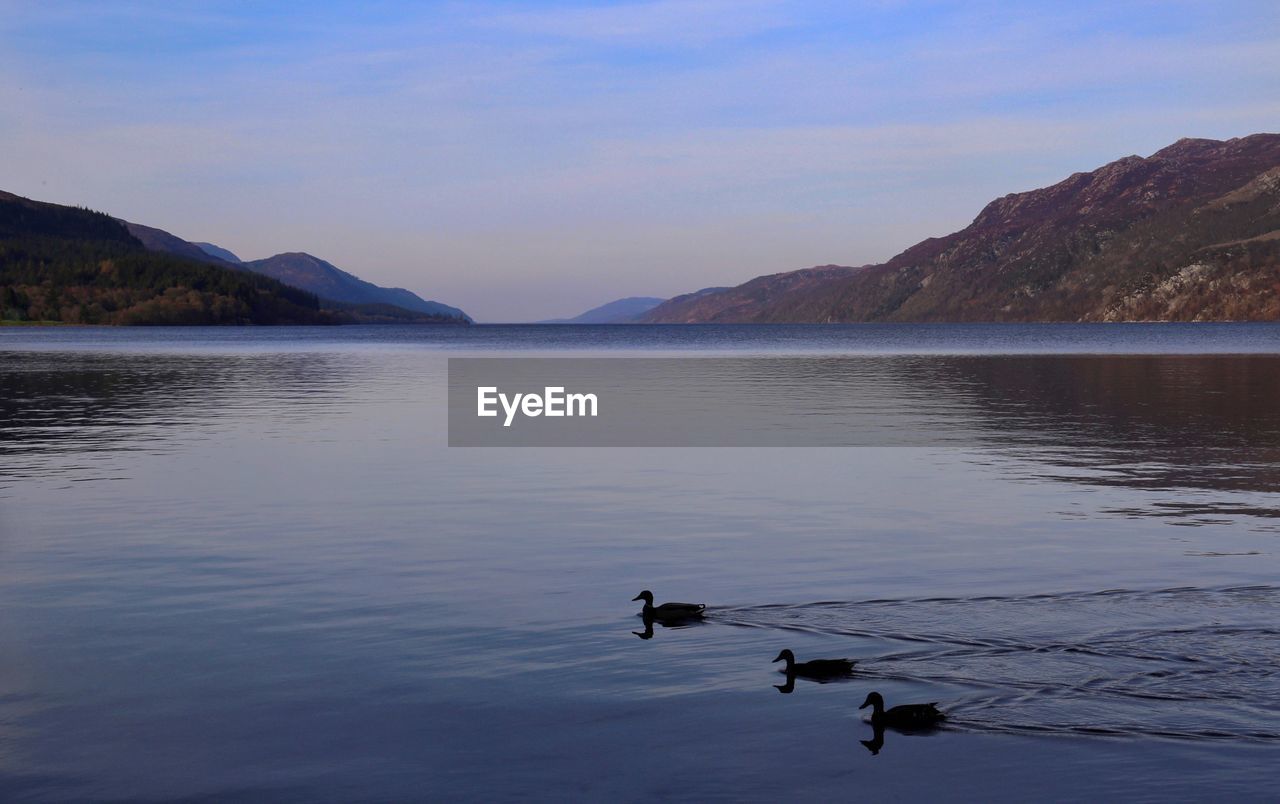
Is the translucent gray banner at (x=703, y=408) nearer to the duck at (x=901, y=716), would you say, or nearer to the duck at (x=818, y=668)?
the duck at (x=818, y=668)

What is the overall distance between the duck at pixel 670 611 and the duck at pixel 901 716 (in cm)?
580

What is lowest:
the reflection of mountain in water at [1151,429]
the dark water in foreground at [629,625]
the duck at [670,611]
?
the dark water in foreground at [629,625]

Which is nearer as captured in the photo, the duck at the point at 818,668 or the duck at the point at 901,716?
the duck at the point at 901,716

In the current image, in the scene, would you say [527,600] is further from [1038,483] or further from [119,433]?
[119,433]

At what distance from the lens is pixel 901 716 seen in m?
16.5

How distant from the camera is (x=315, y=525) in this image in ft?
110

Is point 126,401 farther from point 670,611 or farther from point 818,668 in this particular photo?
point 818,668

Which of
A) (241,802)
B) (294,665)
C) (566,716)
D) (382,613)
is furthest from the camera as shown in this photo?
(382,613)

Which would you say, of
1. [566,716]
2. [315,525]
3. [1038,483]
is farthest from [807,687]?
[1038,483]

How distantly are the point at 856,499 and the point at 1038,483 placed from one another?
6.91 meters

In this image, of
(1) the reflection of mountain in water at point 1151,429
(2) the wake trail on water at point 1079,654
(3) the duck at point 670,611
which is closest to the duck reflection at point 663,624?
(3) the duck at point 670,611

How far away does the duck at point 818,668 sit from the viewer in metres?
18.6

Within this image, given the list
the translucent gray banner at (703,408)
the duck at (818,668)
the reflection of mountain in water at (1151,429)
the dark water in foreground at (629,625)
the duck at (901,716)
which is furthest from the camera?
the translucent gray banner at (703,408)

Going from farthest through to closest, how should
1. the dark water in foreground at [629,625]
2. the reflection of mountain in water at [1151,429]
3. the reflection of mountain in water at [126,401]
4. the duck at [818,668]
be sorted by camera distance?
the reflection of mountain in water at [126,401] → the reflection of mountain in water at [1151,429] → the duck at [818,668] → the dark water in foreground at [629,625]
